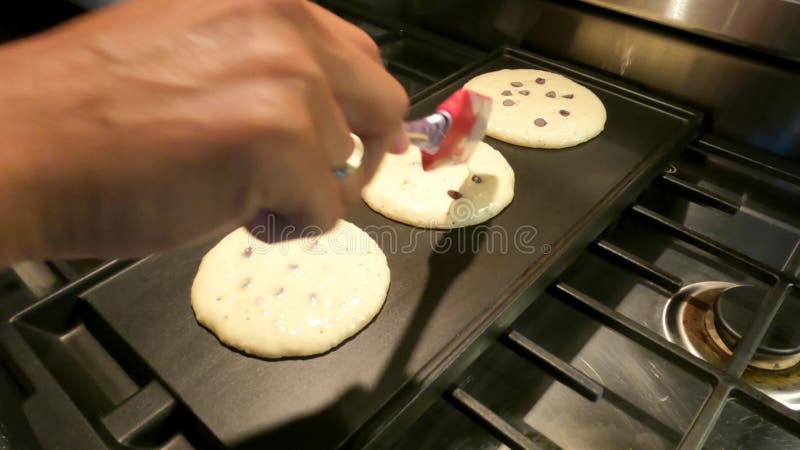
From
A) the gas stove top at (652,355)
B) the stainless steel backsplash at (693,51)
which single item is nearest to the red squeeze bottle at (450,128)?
the gas stove top at (652,355)

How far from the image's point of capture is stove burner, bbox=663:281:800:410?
2.10 feet

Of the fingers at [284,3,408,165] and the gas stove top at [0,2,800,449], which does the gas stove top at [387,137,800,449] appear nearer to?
the gas stove top at [0,2,800,449]

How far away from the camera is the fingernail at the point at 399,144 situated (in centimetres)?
52

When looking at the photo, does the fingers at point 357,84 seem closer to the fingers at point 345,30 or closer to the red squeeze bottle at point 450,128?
the fingers at point 345,30

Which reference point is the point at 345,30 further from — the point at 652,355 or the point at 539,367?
the point at 652,355

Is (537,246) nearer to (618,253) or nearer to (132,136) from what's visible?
(618,253)

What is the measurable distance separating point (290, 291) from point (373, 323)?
10 cm

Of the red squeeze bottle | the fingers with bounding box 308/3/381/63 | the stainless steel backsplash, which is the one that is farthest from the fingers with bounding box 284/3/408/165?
the stainless steel backsplash

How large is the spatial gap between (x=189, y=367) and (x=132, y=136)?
34 centimetres

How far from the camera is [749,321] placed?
655 millimetres

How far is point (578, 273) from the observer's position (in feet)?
2.55

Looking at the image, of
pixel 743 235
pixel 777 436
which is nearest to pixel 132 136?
pixel 777 436

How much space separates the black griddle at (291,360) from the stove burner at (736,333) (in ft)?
0.50

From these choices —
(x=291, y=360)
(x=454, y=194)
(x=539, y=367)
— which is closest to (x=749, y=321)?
(x=539, y=367)
